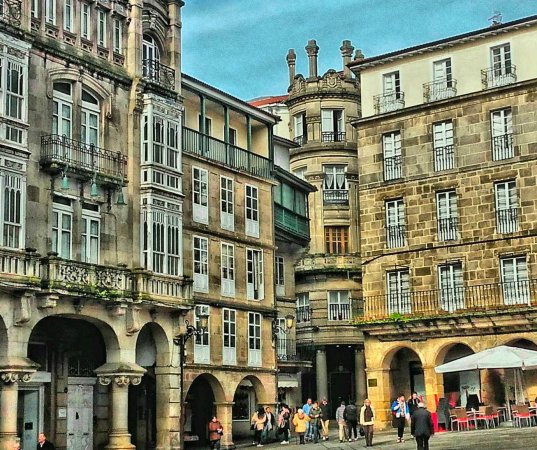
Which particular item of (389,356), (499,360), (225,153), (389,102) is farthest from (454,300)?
(225,153)

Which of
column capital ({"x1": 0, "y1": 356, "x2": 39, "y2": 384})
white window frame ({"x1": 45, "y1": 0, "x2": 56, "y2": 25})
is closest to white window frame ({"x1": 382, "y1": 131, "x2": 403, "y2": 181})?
white window frame ({"x1": 45, "y1": 0, "x2": 56, "y2": 25})

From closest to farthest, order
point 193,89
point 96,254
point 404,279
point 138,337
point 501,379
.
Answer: point 96,254 → point 138,337 → point 193,89 → point 501,379 → point 404,279

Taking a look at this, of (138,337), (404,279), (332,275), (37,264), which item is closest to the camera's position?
(37,264)

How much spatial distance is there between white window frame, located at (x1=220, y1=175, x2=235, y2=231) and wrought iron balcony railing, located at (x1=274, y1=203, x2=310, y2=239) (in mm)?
4242

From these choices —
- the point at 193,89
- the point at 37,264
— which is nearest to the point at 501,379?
the point at 193,89

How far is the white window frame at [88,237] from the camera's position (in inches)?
1294

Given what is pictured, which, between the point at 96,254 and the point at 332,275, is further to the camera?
the point at 332,275

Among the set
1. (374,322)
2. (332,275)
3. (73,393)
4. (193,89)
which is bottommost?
(73,393)

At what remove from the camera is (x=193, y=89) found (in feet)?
130

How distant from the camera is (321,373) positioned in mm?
55781

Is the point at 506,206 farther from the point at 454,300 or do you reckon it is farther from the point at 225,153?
the point at 225,153

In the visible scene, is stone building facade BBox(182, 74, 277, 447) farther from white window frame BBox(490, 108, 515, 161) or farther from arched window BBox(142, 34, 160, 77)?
white window frame BBox(490, 108, 515, 161)

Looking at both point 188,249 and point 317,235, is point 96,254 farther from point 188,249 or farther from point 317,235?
point 317,235

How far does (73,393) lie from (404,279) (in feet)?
53.8
